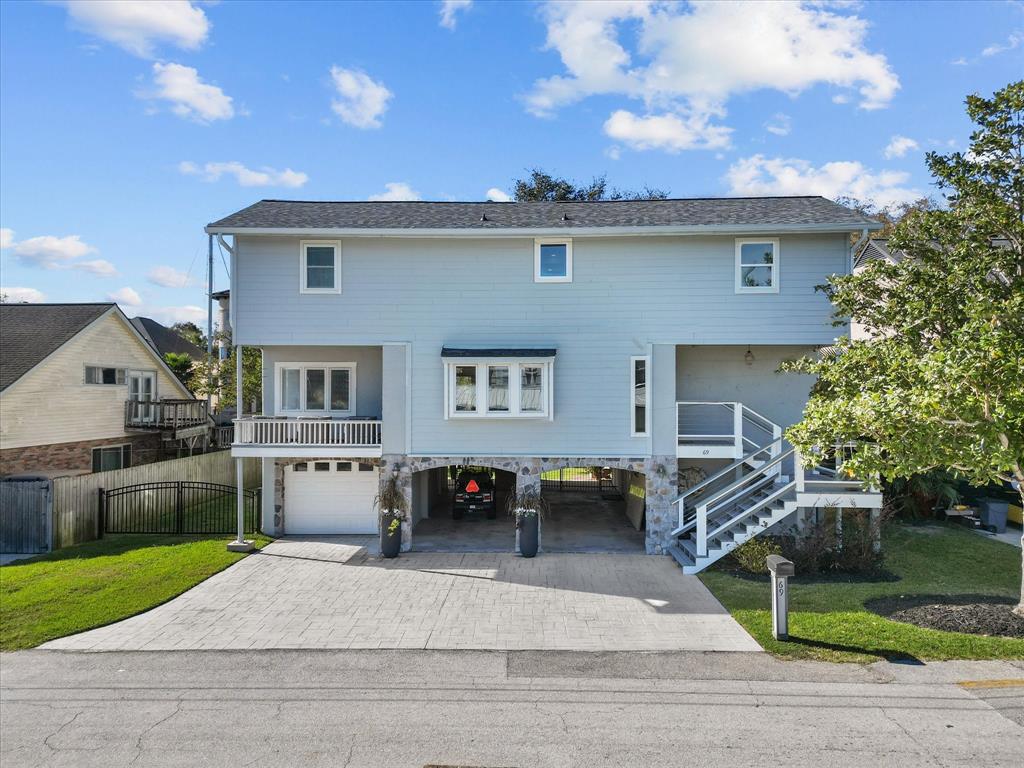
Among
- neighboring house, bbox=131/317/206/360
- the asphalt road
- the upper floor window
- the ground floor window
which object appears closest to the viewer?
the asphalt road

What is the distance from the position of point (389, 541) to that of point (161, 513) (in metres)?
7.66

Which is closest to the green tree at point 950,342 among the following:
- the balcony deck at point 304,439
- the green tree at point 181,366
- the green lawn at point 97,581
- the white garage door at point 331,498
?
the balcony deck at point 304,439

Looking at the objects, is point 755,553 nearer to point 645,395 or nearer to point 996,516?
point 645,395

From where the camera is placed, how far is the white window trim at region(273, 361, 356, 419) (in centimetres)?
1535

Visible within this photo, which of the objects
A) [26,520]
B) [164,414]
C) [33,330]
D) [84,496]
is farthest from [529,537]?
[33,330]

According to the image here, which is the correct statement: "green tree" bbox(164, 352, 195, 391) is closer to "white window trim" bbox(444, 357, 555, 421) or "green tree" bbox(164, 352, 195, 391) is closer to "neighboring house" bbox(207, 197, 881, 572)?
"neighboring house" bbox(207, 197, 881, 572)

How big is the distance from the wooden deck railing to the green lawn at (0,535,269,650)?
25.7 feet

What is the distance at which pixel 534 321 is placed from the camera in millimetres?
13898

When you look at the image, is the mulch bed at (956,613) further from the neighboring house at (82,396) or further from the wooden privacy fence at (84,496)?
the neighboring house at (82,396)

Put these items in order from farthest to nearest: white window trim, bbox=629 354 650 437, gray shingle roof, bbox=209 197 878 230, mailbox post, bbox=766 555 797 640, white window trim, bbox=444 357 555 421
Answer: white window trim, bbox=629 354 650 437 < gray shingle roof, bbox=209 197 878 230 < white window trim, bbox=444 357 555 421 < mailbox post, bbox=766 555 797 640

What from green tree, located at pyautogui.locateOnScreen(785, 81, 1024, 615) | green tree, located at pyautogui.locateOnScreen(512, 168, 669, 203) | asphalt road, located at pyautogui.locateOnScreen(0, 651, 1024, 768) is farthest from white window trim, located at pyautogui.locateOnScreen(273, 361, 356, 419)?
green tree, located at pyautogui.locateOnScreen(512, 168, 669, 203)

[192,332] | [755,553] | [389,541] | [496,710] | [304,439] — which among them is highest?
[192,332]

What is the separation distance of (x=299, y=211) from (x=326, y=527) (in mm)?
8329

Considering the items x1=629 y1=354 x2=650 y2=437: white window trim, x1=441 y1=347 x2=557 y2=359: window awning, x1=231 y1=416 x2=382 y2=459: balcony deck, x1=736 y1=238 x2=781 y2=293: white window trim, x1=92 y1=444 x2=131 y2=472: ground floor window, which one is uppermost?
x1=736 y1=238 x2=781 y2=293: white window trim
